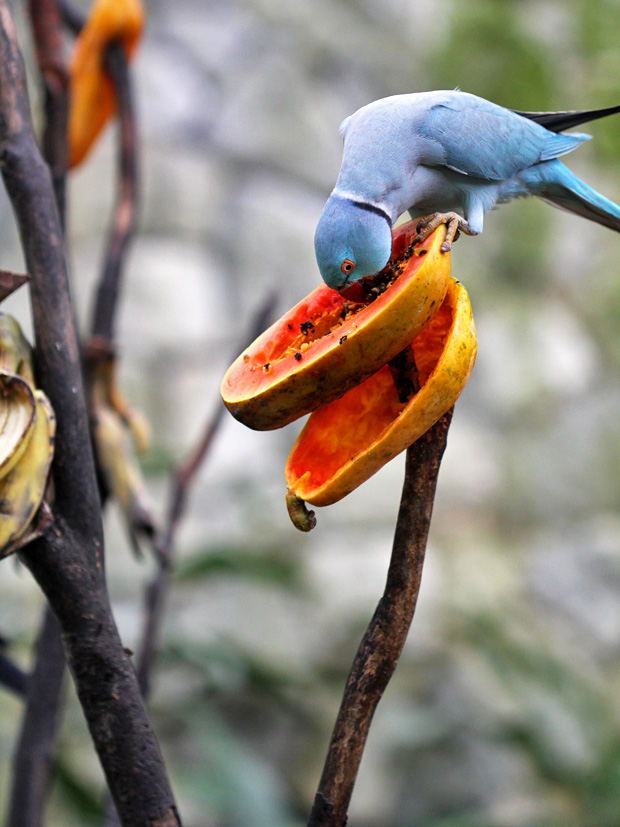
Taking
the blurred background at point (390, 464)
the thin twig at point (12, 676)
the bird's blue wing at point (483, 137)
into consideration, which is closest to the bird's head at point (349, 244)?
the bird's blue wing at point (483, 137)

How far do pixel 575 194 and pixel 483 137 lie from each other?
0.14m

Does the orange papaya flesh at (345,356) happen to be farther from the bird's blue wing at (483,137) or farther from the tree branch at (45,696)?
the tree branch at (45,696)

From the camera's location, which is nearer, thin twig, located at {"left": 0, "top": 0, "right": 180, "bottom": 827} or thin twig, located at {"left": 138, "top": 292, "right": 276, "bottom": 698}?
thin twig, located at {"left": 0, "top": 0, "right": 180, "bottom": 827}

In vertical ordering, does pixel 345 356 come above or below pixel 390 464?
below

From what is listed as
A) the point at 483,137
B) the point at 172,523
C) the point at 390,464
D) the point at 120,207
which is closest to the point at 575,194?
the point at 483,137

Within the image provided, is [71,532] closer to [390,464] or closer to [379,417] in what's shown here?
[379,417]

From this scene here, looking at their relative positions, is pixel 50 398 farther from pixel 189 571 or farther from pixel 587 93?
pixel 587 93

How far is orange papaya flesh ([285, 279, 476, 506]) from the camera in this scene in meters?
0.42

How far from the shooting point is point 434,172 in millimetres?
610

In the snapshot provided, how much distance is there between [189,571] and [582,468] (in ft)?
4.66

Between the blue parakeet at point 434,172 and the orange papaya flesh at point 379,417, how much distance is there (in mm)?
56

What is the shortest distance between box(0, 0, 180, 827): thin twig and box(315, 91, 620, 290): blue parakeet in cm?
17

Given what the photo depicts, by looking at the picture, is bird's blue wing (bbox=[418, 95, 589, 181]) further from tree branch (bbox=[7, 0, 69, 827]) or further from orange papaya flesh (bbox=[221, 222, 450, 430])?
tree branch (bbox=[7, 0, 69, 827])

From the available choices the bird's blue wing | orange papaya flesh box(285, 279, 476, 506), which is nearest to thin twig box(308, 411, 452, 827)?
orange papaya flesh box(285, 279, 476, 506)
